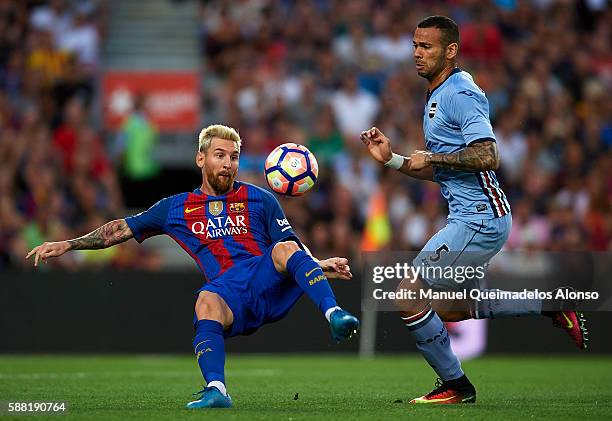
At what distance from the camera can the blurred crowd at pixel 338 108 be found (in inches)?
627

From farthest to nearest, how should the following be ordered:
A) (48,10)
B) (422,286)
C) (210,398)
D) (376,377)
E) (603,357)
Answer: (48,10)
(603,357)
(376,377)
(422,286)
(210,398)

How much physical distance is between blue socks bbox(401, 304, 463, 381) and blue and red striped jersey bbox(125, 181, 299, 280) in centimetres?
97

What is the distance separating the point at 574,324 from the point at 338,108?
10099 millimetres

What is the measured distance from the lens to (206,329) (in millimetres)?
7383

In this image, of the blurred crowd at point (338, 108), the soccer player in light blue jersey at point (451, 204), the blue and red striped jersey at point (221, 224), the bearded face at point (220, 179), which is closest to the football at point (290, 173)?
the blue and red striped jersey at point (221, 224)

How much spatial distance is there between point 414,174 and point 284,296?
1220 mm

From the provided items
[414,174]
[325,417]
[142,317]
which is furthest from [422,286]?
[142,317]

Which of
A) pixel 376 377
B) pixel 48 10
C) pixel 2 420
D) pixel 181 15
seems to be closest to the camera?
pixel 2 420

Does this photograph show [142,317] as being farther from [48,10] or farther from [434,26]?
[434,26]

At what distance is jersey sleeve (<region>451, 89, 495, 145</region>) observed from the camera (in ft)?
25.0

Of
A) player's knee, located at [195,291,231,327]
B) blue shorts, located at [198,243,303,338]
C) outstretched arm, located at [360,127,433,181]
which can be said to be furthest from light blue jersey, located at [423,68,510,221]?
player's knee, located at [195,291,231,327]

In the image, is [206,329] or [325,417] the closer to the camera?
[325,417]

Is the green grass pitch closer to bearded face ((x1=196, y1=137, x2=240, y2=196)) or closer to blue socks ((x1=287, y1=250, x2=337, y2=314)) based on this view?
blue socks ((x1=287, y1=250, x2=337, y2=314))

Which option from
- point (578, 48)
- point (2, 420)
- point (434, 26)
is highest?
point (578, 48)
